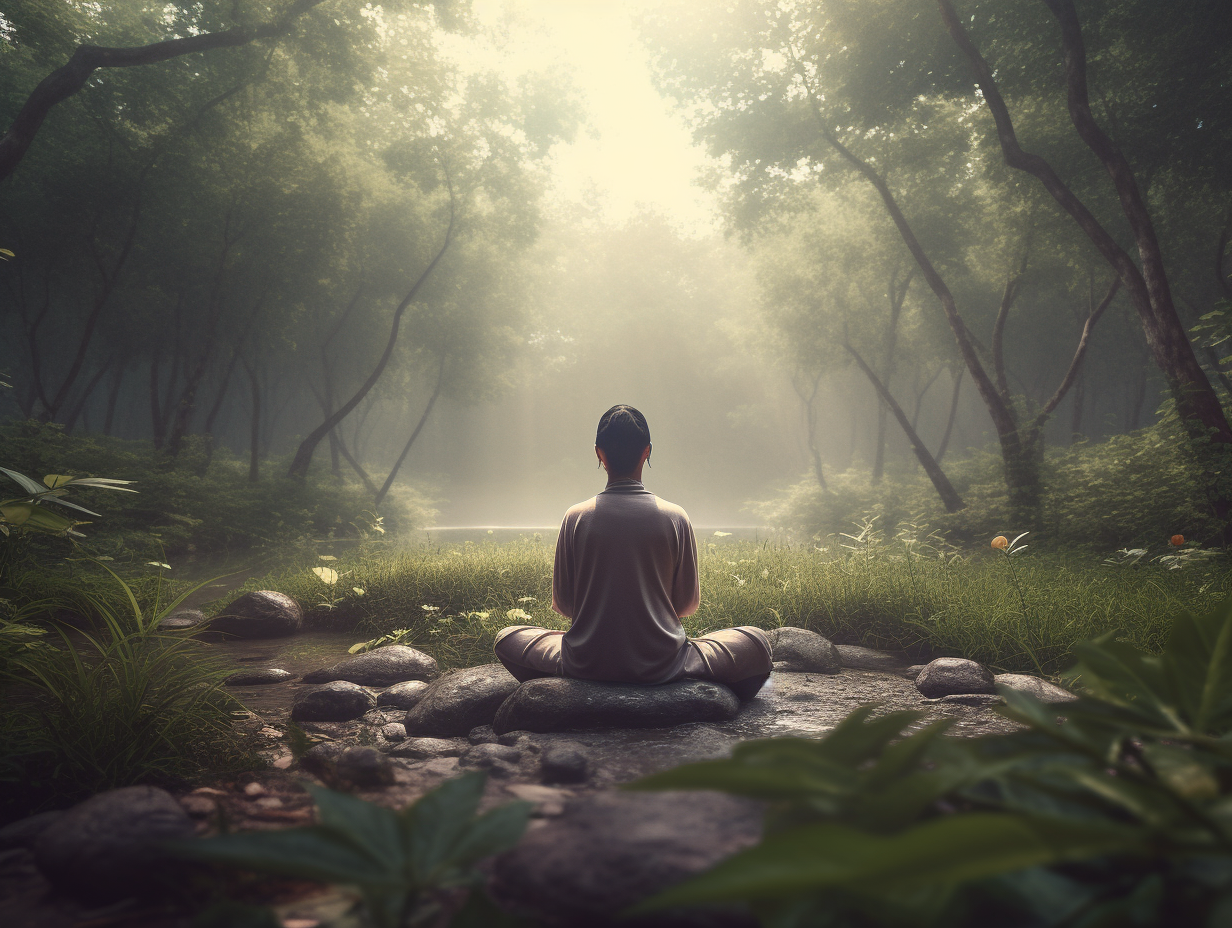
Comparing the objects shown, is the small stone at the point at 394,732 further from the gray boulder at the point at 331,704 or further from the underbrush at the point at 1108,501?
the underbrush at the point at 1108,501

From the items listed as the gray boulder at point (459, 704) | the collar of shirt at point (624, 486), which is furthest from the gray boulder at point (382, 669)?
the collar of shirt at point (624, 486)

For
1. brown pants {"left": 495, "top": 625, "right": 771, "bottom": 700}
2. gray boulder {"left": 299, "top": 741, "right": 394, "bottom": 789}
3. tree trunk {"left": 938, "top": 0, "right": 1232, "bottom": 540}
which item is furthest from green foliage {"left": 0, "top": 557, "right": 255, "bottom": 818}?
tree trunk {"left": 938, "top": 0, "right": 1232, "bottom": 540}

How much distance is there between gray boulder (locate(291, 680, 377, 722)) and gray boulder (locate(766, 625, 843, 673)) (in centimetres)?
296

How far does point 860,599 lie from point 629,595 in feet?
11.7

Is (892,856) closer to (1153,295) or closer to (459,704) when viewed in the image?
(459,704)

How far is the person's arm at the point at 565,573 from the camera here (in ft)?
11.8

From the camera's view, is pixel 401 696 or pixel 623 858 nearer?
pixel 623 858

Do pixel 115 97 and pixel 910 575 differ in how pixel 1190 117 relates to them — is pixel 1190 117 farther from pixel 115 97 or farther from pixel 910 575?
pixel 115 97

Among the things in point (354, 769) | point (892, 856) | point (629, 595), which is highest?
point (629, 595)

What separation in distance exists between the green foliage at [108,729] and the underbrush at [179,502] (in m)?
5.75

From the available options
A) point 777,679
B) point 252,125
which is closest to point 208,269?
point 252,125

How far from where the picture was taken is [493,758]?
268 centimetres

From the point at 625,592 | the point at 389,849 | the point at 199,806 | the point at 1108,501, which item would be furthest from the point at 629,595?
the point at 1108,501

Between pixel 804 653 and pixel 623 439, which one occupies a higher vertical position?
pixel 623 439
